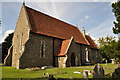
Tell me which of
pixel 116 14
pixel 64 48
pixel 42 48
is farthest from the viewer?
pixel 64 48

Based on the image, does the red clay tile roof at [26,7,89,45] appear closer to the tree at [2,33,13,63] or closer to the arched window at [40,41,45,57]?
the arched window at [40,41,45,57]

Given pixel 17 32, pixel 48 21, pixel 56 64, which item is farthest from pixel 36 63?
pixel 48 21

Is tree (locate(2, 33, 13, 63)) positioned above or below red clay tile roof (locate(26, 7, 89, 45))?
below

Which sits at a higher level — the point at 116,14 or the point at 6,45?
the point at 116,14

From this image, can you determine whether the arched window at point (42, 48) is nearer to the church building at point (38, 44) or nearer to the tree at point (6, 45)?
the church building at point (38, 44)

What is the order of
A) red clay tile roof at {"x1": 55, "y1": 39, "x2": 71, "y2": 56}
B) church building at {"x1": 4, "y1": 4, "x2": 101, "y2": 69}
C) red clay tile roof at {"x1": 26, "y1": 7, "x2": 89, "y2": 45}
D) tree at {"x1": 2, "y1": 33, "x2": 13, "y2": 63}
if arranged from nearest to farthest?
church building at {"x1": 4, "y1": 4, "x2": 101, "y2": 69} < red clay tile roof at {"x1": 26, "y1": 7, "x2": 89, "y2": 45} < red clay tile roof at {"x1": 55, "y1": 39, "x2": 71, "y2": 56} < tree at {"x1": 2, "y1": 33, "x2": 13, "y2": 63}

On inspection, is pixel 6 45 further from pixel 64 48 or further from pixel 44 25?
pixel 64 48

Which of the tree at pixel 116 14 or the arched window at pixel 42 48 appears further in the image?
the arched window at pixel 42 48

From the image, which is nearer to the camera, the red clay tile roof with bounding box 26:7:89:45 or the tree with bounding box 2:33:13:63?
the red clay tile roof with bounding box 26:7:89:45

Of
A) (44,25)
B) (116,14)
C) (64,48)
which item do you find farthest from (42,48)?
(116,14)

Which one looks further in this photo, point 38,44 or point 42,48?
point 42,48

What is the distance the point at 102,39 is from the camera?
4838cm

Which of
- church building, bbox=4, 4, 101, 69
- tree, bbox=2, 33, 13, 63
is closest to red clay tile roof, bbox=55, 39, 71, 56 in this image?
church building, bbox=4, 4, 101, 69

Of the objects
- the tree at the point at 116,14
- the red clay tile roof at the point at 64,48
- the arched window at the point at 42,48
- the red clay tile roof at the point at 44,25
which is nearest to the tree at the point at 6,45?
the red clay tile roof at the point at 44,25
